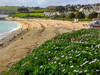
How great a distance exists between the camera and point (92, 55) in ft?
15.5

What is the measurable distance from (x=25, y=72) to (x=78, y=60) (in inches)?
67.8

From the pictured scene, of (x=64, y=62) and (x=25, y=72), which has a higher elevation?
(x=64, y=62)

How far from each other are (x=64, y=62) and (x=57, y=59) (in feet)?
1.32

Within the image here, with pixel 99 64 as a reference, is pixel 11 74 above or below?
below

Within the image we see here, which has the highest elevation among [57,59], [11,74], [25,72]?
[57,59]

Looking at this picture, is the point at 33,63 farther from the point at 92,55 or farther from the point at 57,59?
the point at 92,55

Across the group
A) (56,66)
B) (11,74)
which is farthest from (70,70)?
(11,74)

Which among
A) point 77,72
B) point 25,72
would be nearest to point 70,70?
point 77,72

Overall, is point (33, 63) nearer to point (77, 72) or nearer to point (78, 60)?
point (78, 60)

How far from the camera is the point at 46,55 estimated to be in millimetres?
5809

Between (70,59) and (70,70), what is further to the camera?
(70,59)

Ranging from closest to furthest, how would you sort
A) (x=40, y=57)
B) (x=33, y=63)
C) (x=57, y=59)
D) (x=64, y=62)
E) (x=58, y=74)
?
(x=58, y=74), (x=64, y=62), (x=57, y=59), (x=33, y=63), (x=40, y=57)

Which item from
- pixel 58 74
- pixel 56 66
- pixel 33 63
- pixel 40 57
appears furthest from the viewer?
pixel 40 57

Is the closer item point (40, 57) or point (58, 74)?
point (58, 74)
